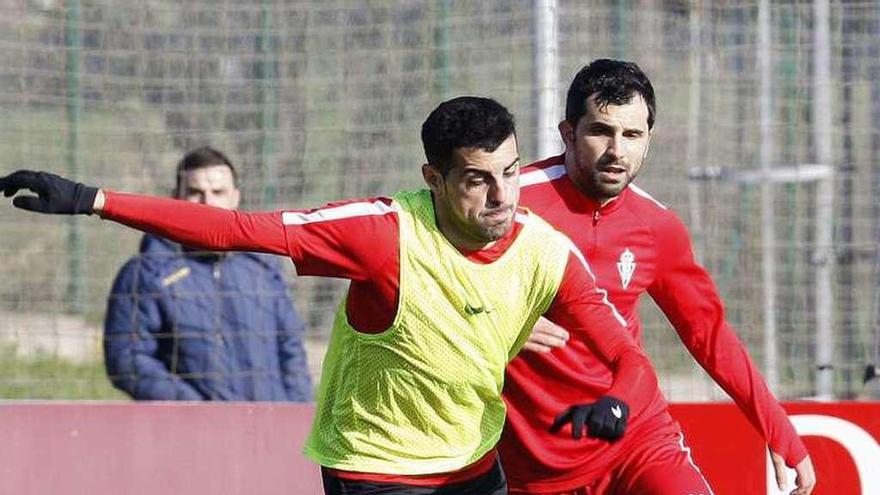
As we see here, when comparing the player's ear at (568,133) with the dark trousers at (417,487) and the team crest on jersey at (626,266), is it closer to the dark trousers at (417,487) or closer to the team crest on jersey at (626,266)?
the team crest on jersey at (626,266)

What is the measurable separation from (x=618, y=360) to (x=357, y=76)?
4.01 meters

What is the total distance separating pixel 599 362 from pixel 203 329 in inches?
116

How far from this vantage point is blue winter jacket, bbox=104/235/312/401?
26.6 ft

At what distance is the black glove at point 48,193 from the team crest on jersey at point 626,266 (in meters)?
1.89

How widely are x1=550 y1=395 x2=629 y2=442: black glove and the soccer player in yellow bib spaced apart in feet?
0.49

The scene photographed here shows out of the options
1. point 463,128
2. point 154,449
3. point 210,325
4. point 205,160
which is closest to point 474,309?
point 463,128

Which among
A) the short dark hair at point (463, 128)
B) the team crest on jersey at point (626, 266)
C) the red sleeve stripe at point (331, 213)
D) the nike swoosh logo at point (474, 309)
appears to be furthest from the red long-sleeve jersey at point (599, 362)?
the red sleeve stripe at point (331, 213)

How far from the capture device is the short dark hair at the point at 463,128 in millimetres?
4816

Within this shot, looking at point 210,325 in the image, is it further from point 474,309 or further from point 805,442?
point 474,309

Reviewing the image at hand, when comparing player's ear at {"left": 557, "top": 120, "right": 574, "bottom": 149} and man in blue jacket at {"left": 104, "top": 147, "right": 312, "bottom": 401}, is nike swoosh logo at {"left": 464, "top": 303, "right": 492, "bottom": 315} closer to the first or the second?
player's ear at {"left": 557, "top": 120, "right": 574, "bottom": 149}

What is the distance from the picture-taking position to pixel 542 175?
19.0 feet

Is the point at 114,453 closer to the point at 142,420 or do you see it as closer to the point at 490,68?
the point at 142,420

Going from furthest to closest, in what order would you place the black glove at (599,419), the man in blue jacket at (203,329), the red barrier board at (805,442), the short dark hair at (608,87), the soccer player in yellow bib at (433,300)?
the man in blue jacket at (203,329)
the red barrier board at (805,442)
the short dark hair at (608,87)
the soccer player in yellow bib at (433,300)
the black glove at (599,419)

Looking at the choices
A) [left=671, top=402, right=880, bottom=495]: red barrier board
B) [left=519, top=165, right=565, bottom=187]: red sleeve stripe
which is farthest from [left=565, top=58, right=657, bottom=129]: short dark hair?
[left=671, top=402, right=880, bottom=495]: red barrier board
